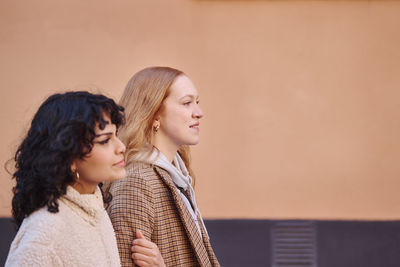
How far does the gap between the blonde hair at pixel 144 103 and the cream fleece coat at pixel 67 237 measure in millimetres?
757

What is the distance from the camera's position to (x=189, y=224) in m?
2.57

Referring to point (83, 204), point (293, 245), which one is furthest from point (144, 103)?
point (293, 245)

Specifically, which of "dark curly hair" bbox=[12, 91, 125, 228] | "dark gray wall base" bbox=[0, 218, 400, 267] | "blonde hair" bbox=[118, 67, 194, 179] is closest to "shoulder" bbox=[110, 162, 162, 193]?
"blonde hair" bbox=[118, 67, 194, 179]

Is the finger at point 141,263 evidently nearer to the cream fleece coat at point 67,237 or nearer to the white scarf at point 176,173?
the cream fleece coat at point 67,237

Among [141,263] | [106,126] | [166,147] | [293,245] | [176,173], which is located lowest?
[293,245]

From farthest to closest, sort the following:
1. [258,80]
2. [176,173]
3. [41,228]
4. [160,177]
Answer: [258,80] → [176,173] → [160,177] → [41,228]

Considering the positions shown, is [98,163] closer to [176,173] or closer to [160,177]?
[160,177]

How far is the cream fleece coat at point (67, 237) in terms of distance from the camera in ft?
5.58

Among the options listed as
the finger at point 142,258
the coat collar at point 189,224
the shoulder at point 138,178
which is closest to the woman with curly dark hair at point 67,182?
the finger at point 142,258

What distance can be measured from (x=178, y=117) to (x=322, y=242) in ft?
8.63

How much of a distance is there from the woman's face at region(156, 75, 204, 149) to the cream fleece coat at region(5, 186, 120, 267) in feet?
2.81

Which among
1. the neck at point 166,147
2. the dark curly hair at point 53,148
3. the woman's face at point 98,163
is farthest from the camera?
the neck at point 166,147

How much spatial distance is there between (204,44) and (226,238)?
5.32ft

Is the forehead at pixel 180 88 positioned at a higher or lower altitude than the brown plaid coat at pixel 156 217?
higher
